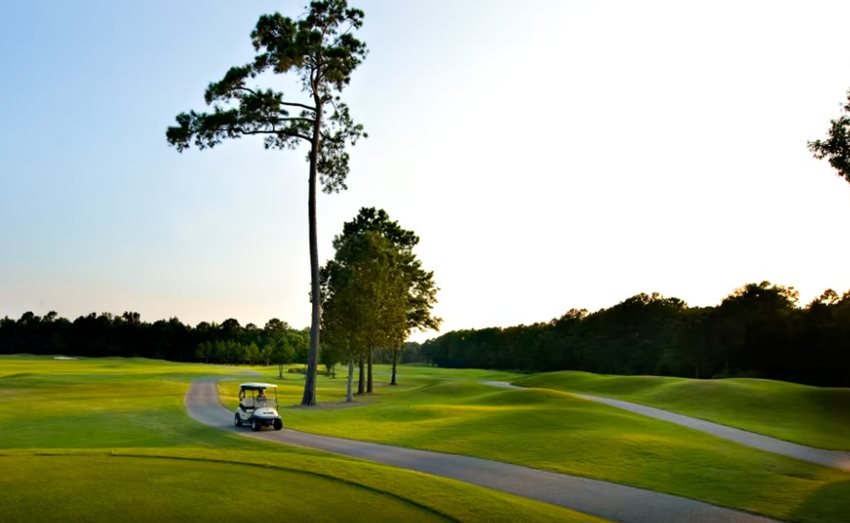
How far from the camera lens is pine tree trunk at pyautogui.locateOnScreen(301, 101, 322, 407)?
131ft

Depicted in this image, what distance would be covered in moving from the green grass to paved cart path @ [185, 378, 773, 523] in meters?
15.5

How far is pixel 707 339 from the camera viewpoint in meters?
82.4

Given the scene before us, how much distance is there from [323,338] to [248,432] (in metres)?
22.4

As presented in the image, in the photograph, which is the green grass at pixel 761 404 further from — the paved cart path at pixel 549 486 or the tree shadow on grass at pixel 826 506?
the paved cart path at pixel 549 486

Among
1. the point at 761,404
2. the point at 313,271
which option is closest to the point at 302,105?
the point at 313,271

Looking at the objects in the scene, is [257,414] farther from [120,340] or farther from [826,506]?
[120,340]

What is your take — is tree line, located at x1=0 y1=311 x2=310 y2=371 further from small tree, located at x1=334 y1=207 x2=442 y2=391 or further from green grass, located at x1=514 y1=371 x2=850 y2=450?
green grass, located at x1=514 y1=371 x2=850 y2=450

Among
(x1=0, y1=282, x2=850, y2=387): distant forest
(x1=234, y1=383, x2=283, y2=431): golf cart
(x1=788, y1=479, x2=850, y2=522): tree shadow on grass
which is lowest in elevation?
(x1=788, y1=479, x2=850, y2=522): tree shadow on grass

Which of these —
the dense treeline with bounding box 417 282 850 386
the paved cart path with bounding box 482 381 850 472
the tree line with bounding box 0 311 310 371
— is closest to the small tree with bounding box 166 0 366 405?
the paved cart path with bounding box 482 381 850 472

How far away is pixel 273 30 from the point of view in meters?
38.5

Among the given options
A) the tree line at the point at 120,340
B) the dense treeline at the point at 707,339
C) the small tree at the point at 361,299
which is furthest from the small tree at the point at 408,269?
the tree line at the point at 120,340

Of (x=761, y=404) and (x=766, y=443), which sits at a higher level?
(x=761, y=404)

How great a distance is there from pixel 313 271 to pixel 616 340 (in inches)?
3008

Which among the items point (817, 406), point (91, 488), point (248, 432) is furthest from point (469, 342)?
point (91, 488)
